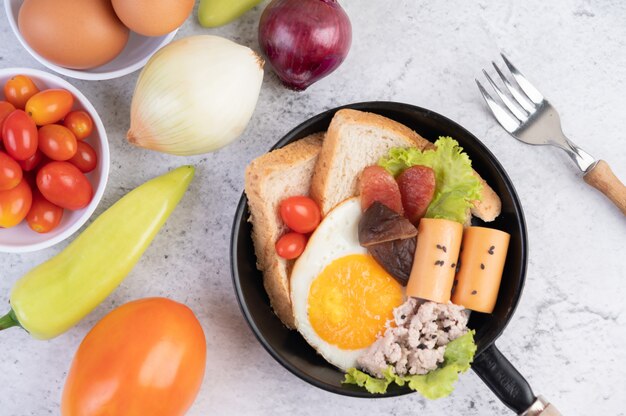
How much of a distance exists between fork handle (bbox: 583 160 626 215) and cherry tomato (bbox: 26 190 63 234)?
54.7 inches

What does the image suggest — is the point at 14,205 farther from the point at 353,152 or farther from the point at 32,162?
the point at 353,152

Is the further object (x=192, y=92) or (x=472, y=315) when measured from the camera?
(x=472, y=315)

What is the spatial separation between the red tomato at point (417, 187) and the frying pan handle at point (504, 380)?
1.26 feet

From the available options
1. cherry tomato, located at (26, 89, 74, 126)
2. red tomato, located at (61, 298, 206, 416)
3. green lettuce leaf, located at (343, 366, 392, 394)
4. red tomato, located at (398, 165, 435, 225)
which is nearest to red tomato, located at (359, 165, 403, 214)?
red tomato, located at (398, 165, 435, 225)

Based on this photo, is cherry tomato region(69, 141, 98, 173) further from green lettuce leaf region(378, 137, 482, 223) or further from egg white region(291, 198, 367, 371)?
green lettuce leaf region(378, 137, 482, 223)

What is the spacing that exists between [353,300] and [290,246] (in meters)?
0.20

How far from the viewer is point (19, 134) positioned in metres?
1.54

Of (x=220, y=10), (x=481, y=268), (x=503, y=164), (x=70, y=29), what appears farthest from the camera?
(x=503, y=164)

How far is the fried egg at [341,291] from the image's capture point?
1.62 metres

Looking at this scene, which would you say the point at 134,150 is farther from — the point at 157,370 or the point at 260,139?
the point at 157,370

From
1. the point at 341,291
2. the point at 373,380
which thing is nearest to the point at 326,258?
the point at 341,291

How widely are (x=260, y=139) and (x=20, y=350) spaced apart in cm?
86

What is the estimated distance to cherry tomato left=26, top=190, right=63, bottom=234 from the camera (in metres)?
1.65

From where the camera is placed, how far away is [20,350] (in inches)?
71.3
